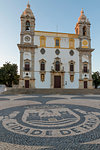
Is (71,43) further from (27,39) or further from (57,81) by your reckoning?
(27,39)

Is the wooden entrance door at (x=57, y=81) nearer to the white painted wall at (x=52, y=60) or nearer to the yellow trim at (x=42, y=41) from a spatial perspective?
the white painted wall at (x=52, y=60)

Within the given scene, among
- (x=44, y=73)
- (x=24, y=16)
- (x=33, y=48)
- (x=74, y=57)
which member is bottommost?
(x=44, y=73)

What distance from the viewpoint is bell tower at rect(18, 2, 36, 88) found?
22570mm

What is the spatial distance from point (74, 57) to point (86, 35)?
7.29 m

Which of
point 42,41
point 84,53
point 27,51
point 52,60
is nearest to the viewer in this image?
point 27,51

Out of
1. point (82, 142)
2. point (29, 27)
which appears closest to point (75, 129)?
point (82, 142)

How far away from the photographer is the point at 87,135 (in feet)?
9.97

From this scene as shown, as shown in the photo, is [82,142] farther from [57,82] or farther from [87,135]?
[57,82]

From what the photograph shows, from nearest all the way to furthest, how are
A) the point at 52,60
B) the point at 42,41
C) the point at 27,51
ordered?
the point at 27,51
the point at 52,60
the point at 42,41

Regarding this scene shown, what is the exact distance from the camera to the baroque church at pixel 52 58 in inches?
908

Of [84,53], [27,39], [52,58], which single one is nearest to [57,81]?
[52,58]

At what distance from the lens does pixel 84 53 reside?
25.1 metres

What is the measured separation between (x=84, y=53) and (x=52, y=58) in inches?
331

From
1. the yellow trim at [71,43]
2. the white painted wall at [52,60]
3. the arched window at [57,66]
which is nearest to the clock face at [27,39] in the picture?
the white painted wall at [52,60]
